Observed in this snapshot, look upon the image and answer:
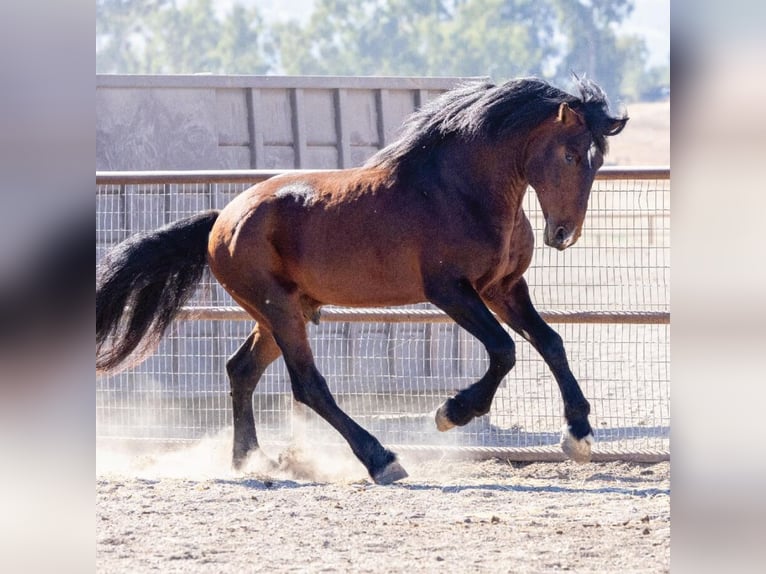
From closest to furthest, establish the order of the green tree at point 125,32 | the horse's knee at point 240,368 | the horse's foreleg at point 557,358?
1. the horse's foreleg at point 557,358
2. the horse's knee at point 240,368
3. the green tree at point 125,32

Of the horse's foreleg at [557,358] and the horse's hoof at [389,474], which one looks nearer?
the horse's foreleg at [557,358]

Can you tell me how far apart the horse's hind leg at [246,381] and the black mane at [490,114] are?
4.09 ft

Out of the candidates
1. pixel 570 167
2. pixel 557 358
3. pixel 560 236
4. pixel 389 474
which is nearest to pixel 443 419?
pixel 389 474

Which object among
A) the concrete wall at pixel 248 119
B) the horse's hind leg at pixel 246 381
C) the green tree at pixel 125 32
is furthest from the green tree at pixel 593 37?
the horse's hind leg at pixel 246 381

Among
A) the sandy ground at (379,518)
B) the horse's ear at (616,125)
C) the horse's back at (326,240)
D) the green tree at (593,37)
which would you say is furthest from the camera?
the green tree at (593,37)

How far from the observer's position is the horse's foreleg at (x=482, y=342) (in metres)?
5.34

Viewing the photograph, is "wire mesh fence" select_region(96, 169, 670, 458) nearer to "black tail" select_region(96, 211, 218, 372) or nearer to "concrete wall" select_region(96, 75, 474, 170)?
"black tail" select_region(96, 211, 218, 372)

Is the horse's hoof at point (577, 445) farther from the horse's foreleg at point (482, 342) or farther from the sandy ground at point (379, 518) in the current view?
the horse's foreleg at point (482, 342)

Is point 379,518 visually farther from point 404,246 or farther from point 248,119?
point 248,119

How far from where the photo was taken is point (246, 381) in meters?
6.29

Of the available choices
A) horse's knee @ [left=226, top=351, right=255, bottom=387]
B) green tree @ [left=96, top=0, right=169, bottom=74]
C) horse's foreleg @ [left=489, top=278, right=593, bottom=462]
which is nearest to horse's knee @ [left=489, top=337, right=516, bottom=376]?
horse's foreleg @ [left=489, top=278, right=593, bottom=462]

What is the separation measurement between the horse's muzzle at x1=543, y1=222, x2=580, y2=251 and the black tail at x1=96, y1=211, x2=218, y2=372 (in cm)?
208

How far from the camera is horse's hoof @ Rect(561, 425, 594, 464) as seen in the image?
5.37m

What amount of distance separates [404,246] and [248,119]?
337cm
